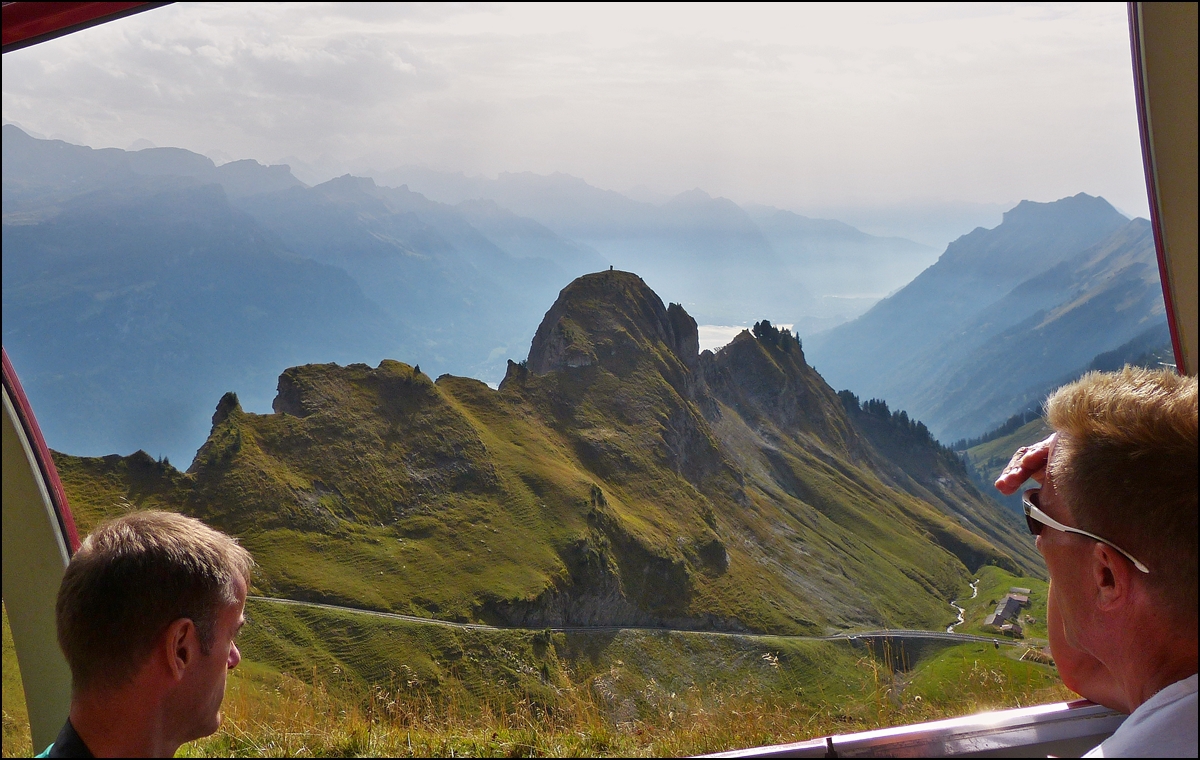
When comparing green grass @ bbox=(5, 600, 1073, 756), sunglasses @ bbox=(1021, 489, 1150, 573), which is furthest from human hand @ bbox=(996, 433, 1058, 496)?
green grass @ bbox=(5, 600, 1073, 756)

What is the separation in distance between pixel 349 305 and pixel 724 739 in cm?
13775

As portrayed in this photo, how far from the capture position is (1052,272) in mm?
153375

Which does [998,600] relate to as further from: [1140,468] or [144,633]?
[144,633]

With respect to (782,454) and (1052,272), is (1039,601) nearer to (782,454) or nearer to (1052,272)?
(782,454)

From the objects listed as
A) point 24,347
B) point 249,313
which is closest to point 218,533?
point 24,347

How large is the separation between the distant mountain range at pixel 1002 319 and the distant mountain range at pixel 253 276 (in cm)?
2813

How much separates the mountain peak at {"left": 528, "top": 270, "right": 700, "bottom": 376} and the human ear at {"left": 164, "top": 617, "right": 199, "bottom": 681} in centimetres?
4621

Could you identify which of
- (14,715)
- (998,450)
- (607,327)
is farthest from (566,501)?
(998,450)

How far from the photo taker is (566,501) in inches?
1448

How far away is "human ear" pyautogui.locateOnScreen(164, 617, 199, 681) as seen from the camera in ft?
5.03

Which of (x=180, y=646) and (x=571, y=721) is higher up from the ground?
(x=180, y=646)

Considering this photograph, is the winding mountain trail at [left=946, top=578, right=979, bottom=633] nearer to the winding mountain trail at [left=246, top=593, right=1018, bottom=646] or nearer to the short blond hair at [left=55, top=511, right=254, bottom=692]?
the winding mountain trail at [left=246, top=593, right=1018, bottom=646]

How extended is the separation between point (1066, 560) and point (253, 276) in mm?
134777

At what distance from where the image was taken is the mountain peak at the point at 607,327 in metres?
48.9
